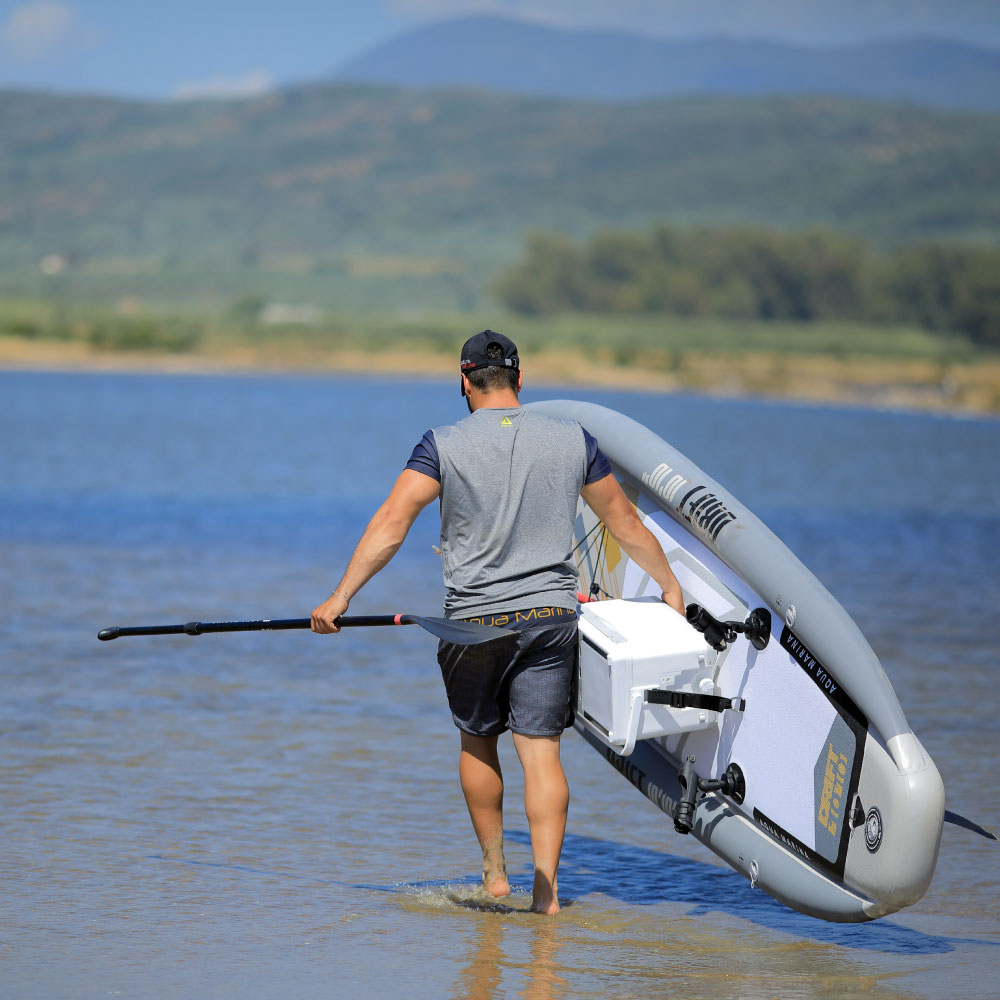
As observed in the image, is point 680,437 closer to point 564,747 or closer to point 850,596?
point 850,596

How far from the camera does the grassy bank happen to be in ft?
241

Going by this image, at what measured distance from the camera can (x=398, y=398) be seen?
62812 mm

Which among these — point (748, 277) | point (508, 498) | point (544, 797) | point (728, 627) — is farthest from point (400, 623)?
point (748, 277)

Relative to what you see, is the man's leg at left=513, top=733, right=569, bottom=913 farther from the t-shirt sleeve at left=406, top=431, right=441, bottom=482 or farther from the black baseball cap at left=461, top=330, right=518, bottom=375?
the black baseball cap at left=461, top=330, right=518, bottom=375

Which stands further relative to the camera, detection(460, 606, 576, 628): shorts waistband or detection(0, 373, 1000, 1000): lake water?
detection(460, 606, 576, 628): shorts waistband

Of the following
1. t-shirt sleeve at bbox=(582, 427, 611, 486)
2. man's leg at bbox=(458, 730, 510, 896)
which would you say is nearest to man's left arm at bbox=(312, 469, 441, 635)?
t-shirt sleeve at bbox=(582, 427, 611, 486)

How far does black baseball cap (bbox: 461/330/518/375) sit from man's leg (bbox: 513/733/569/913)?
3.49ft

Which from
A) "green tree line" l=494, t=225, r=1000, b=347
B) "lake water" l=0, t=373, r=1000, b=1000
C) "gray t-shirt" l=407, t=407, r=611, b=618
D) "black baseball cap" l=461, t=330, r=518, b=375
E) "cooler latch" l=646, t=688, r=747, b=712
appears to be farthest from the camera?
"green tree line" l=494, t=225, r=1000, b=347

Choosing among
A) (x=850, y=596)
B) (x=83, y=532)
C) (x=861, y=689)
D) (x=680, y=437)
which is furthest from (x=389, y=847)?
(x=680, y=437)

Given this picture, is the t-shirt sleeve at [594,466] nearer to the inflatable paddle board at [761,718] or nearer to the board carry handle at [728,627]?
the inflatable paddle board at [761,718]

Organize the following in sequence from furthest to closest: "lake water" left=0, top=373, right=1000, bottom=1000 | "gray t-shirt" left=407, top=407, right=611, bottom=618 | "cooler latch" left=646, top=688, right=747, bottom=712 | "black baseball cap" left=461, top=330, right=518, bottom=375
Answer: "cooler latch" left=646, top=688, right=747, bottom=712
"black baseball cap" left=461, top=330, right=518, bottom=375
"gray t-shirt" left=407, top=407, right=611, bottom=618
"lake water" left=0, top=373, right=1000, bottom=1000

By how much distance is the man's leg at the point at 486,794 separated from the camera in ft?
16.3

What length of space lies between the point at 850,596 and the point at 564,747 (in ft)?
19.1

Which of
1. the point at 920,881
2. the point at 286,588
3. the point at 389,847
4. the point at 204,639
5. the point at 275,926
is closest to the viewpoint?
the point at 920,881
